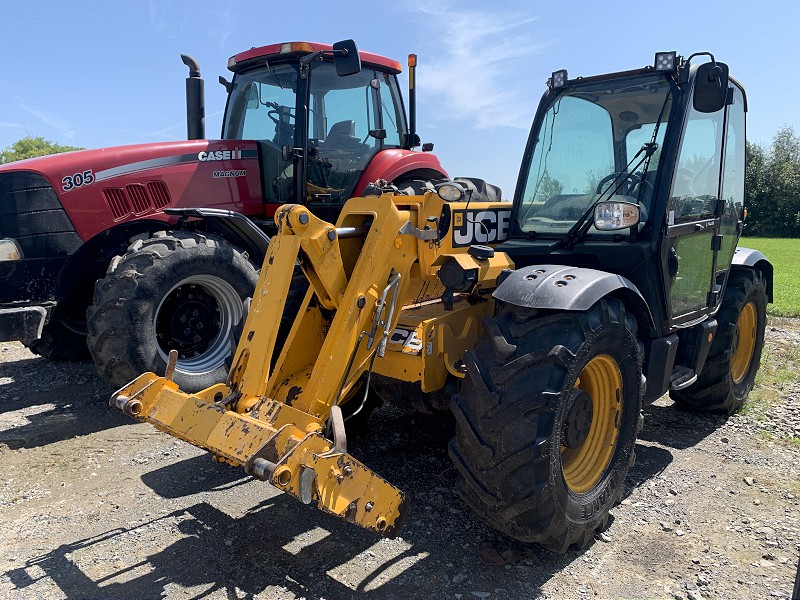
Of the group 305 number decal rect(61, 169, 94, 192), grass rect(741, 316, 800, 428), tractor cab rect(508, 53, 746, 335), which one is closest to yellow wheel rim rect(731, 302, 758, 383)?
grass rect(741, 316, 800, 428)

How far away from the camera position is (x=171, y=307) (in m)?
5.51

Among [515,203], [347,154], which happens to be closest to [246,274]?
[347,154]

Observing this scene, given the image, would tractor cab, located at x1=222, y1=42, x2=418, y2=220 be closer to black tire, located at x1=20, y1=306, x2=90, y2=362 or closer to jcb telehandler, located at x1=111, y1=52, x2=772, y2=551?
jcb telehandler, located at x1=111, y1=52, x2=772, y2=551

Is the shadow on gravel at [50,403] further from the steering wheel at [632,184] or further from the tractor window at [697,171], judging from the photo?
the tractor window at [697,171]

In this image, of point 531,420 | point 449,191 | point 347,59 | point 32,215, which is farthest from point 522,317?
point 32,215

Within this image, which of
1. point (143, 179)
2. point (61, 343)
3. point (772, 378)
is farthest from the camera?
point (61, 343)

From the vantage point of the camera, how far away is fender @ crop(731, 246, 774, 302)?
5281 millimetres

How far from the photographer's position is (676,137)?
3.90 m

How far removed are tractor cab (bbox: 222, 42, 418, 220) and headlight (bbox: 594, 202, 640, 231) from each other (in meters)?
3.37

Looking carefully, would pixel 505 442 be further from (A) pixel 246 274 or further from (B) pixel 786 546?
(A) pixel 246 274

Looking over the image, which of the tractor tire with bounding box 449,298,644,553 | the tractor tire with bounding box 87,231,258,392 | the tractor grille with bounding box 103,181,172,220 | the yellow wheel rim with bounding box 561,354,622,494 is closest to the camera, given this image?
the tractor tire with bounding box 449,298,644,553

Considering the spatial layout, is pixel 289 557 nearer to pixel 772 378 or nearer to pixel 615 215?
pixel 615 215

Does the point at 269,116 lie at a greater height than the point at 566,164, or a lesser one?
greater

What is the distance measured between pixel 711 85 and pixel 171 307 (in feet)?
14.5
